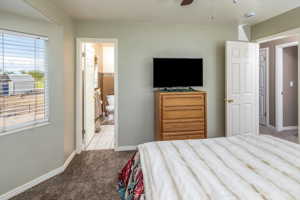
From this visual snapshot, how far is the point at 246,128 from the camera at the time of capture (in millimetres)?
3533

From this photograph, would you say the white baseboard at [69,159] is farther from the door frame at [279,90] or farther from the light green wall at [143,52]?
the door frame at [279,90]

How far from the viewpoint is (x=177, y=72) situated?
3266mm

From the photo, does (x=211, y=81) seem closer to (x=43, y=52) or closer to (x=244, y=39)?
(x=244, y=39)

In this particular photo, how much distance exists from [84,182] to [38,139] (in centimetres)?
80

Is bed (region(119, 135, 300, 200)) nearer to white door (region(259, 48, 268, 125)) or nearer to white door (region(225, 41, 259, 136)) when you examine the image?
white door (region(225, 41, 259, 136))

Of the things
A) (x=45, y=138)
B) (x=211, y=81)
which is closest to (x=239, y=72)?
(x=211, y=81)

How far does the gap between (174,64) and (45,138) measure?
2.30 metres

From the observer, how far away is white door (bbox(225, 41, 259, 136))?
11.2 ft

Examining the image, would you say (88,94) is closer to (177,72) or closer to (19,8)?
(177,72)

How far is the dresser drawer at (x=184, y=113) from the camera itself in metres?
2.93

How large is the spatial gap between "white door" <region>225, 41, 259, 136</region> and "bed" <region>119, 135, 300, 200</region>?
168cm

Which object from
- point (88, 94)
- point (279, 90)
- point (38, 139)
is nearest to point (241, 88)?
point (279, 90)

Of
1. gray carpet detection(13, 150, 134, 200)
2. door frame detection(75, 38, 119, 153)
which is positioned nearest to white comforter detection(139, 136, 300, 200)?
gray carpet detection(13, 150, 134, 200)

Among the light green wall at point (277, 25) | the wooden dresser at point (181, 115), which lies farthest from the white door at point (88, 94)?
the light green wall at point (277, 25)
